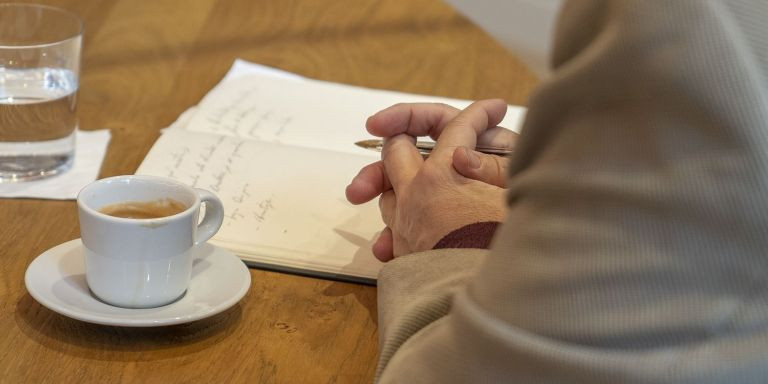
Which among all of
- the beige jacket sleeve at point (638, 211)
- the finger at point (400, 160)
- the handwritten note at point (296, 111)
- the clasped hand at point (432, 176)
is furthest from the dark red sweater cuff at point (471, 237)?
the handwritten note at point (296, 111)

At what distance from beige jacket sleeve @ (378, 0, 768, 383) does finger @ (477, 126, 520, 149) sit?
1.47 ft

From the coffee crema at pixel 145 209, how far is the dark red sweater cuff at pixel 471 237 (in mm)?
200

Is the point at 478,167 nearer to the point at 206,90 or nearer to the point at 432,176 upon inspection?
the point at 432,176

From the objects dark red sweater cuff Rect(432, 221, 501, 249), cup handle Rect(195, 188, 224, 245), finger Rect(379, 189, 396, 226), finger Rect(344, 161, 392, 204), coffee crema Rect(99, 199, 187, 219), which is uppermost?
dark red sweater cuff Rect(432, 221, 501, 249)

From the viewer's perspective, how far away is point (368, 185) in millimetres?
911

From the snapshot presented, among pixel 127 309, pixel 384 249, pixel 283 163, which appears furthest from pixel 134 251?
pixel 283 163

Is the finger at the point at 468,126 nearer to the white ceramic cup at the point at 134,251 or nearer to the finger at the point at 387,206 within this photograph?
the finger at the point at 387,206

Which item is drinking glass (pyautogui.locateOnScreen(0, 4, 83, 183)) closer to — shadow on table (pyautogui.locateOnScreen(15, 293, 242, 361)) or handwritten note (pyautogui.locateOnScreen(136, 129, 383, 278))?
handwritten note (pyautogui.locateOnScreen(136, 129, 383, 278))

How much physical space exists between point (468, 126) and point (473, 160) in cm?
8

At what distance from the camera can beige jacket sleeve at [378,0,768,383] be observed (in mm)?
437

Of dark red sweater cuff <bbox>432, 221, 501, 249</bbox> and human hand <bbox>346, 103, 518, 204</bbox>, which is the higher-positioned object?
dark red sweater cuff <bbox>432, 221, 501, 249</bbox>

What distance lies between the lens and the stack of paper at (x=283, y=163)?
0.89 meters

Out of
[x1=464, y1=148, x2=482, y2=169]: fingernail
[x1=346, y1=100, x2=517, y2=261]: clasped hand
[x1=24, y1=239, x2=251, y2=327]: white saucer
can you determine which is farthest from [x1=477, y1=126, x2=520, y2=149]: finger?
[x1=24, y1=239, x2=251, y2=327]: white saucer

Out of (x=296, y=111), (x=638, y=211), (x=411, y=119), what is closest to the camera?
(x=638, y=211)
